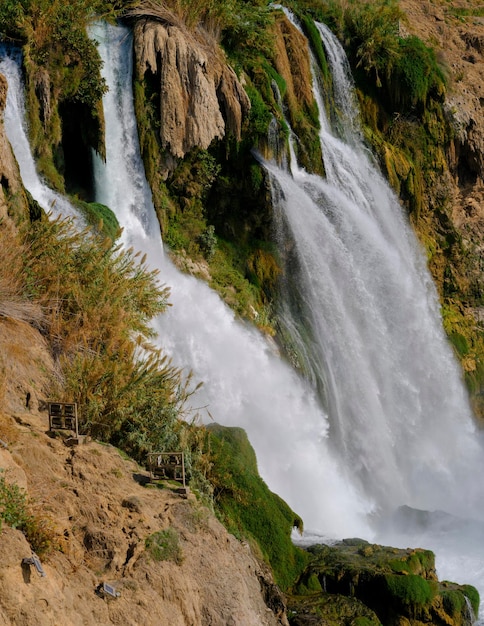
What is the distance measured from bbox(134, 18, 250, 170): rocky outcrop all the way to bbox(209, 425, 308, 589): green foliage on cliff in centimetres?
859

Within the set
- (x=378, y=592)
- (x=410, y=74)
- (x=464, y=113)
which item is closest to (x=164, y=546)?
(x=378, y=592)

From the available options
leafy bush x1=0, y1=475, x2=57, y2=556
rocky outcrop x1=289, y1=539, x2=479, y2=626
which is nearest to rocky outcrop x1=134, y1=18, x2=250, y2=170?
rocky outcrop x1=289, y1=539, x2=479, y2=626

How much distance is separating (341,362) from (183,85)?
6.33 m

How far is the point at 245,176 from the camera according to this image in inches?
715

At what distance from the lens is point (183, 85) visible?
16984mm

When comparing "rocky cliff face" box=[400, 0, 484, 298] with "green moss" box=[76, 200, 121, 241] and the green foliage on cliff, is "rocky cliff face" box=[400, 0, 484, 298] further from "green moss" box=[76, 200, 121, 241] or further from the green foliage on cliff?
the green foliage on cliff

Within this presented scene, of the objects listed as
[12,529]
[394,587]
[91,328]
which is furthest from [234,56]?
[12,529]

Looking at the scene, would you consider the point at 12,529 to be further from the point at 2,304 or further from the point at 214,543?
the point at 2,304

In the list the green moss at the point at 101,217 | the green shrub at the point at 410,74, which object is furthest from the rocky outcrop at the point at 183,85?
the green shrub at the point at 410,74

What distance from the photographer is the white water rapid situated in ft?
45.7

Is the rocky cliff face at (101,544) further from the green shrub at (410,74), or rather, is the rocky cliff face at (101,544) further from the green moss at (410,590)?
the green shrub at (410,74)

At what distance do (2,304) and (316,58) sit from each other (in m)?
16.3

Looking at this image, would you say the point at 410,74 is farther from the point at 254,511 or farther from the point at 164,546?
the point at 164,546

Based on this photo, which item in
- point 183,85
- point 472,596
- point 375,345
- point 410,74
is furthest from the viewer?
point 410,74
